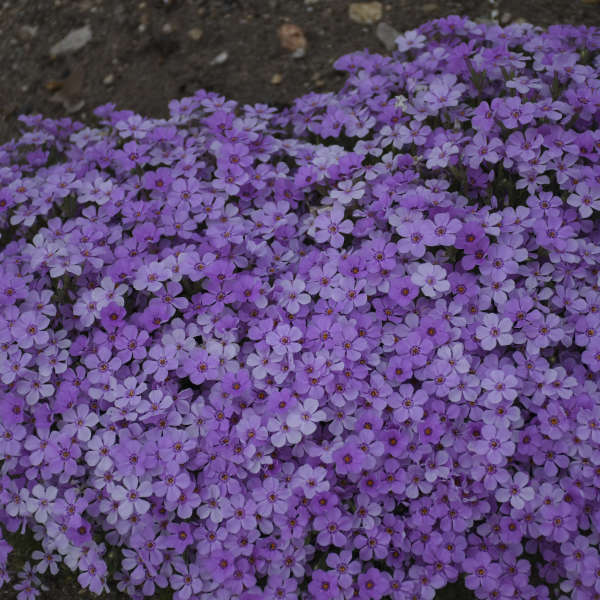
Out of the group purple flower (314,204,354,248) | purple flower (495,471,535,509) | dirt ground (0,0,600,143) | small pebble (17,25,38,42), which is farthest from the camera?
small pebble (17,25,38,42)

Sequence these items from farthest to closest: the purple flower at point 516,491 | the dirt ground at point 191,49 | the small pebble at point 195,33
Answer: the small pebble at point 195,33 < the dirt ground at point 191,49 < the purple flower at point 516,491

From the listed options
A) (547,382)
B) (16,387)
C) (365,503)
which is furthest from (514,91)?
(16,387)

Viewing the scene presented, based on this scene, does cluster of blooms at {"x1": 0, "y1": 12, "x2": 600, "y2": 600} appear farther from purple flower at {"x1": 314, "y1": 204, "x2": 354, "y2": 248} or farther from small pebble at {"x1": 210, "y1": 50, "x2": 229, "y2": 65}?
small pebble at {"x1": 210, "y1": 50, "x2": 229, "y2": 65}

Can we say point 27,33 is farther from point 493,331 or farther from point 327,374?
point 493,331

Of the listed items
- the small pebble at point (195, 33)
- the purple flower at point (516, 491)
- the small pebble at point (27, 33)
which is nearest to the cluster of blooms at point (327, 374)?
the purple flower at point (516, 491)

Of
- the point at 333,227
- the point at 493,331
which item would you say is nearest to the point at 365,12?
the point at 333,227

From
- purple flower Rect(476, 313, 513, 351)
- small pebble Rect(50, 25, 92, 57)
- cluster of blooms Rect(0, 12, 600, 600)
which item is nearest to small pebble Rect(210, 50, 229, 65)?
small pebble Rect(50, 25, 92, 57)

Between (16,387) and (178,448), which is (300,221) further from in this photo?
(16,387)

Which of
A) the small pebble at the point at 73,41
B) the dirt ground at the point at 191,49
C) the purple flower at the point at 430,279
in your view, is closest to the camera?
the purple flower at the point at 430,279

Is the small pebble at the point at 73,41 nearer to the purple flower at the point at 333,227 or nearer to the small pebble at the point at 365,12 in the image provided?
the small pebble at the point at 365,12
